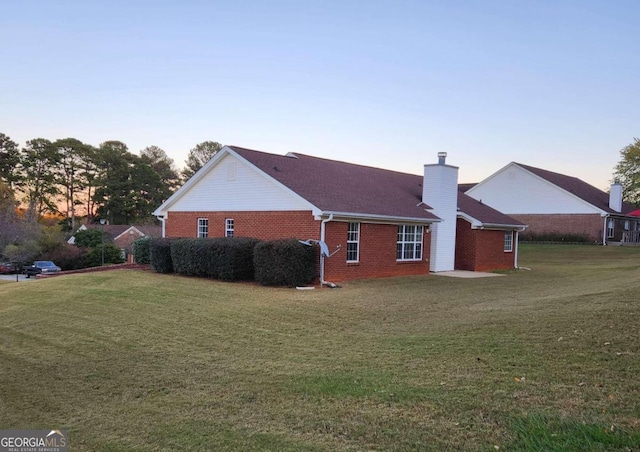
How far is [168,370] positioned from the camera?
25.0 ft

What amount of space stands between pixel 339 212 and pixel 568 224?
3321cm

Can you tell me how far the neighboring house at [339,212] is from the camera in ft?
58.6

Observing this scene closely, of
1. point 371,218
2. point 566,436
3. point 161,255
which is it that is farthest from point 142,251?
point 566,436

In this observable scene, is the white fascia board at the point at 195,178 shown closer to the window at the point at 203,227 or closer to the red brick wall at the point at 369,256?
the window at the point at 203,227

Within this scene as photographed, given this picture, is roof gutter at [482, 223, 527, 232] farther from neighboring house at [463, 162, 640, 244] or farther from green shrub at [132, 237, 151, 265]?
neighboring house at [463, 162, 640, 244]

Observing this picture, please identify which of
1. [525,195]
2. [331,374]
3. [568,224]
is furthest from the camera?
[525,195]

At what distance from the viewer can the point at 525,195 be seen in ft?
147

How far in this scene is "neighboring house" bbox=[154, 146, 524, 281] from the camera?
1786cm

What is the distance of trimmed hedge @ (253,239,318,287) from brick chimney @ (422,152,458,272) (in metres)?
8.08

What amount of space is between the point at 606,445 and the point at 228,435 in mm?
3433

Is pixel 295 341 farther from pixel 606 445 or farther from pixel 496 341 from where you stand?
pixel 606 445

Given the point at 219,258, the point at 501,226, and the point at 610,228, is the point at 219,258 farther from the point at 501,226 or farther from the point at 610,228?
the point at 610,228

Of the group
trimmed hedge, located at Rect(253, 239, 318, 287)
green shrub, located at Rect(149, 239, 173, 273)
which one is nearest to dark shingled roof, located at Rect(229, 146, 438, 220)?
trimmed hedge, located at Rect(253, 239, 318, 287)

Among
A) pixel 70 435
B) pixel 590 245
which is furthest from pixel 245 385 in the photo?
pixel 590 245
